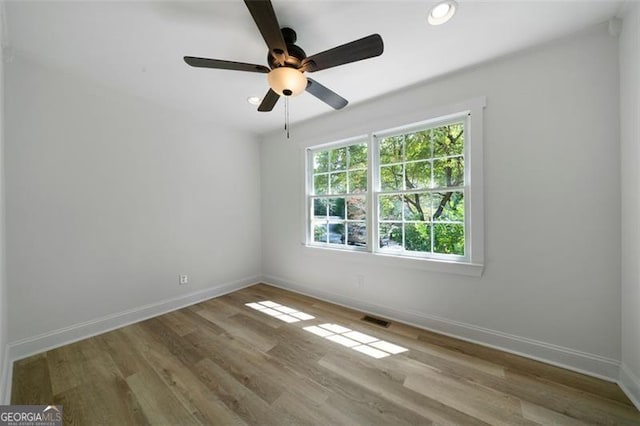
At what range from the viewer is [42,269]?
1958mm

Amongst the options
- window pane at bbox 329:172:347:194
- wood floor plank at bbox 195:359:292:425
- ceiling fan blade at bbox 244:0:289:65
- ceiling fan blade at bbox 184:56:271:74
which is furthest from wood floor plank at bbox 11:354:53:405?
window pane at bbox 329:172:347:194

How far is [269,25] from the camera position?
122cm

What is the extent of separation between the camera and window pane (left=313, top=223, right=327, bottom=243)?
3.23 meters

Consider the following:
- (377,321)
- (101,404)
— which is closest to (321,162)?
(377,321)

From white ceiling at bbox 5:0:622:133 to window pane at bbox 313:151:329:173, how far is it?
3.55 ft

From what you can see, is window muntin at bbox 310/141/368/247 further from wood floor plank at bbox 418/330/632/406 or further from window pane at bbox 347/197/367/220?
wood floor plank at bbox 418/330/632/406

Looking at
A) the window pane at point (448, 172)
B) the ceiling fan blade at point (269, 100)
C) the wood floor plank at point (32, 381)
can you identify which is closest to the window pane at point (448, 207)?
the window pane at point (448, 172)

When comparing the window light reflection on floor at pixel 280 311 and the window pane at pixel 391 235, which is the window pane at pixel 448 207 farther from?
the window light reflection on floor at pixel 280 311

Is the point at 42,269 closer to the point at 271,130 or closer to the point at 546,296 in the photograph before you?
the point at 271,130

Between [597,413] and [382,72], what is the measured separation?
2.82 m

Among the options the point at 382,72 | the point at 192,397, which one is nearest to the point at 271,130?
the point at 382,72

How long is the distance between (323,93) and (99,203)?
8.03 feet

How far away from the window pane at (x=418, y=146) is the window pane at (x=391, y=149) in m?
0.08

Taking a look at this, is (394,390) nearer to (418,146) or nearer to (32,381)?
(418,146)
